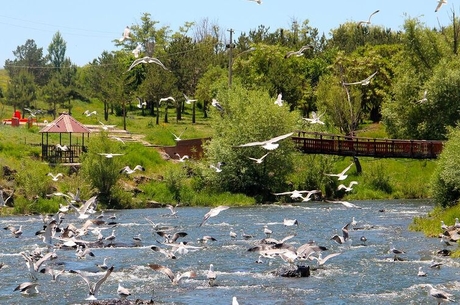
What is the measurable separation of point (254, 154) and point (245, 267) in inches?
1097

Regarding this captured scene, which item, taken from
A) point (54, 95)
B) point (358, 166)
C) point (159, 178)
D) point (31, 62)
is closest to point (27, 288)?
point (159, 178)

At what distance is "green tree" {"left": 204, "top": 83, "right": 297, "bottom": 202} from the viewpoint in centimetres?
5953

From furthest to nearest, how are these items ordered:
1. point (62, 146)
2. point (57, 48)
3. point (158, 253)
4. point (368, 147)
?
point (57, 48)
point (368, 147)
point (62, 146)
point (158, 253)

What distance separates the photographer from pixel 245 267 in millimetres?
31703

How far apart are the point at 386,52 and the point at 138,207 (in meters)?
51.1

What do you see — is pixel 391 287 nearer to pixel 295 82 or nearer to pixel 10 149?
pixel 10 149

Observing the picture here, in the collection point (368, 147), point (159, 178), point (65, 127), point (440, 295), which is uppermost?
point (65, 127)

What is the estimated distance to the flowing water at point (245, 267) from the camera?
87.6ft

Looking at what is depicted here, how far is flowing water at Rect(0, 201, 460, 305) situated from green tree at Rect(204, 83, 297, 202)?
11738 mm

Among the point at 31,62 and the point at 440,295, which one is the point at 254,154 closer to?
the point at 440,295

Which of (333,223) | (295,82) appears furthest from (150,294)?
(295,82)

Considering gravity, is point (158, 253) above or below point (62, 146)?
below

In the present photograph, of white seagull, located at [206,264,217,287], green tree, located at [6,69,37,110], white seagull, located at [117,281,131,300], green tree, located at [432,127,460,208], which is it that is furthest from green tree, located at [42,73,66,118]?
white seagull, located at [117,281,131,300]

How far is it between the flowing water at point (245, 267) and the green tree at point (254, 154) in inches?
462
